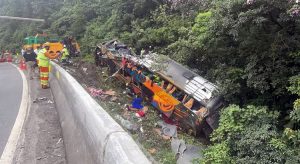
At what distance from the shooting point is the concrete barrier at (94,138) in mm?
3289

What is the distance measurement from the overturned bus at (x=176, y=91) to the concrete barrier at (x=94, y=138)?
3011mm

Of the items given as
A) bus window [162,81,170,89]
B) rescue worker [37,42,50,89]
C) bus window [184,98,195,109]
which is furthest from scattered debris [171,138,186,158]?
rescue worker [37,42,50,89]

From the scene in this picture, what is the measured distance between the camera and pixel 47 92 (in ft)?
38.7

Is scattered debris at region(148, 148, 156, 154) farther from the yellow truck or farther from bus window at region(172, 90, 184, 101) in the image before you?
the yellow truck

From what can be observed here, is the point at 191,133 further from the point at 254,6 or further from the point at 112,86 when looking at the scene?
the point at 112,86

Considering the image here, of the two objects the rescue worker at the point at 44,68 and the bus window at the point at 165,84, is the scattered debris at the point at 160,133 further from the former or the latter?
the rescue worker at the point at 44,68

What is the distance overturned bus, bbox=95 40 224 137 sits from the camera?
8039 millimetres

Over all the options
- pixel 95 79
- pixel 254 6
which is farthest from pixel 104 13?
pixel 254 6

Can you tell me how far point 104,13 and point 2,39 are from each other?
21913mm

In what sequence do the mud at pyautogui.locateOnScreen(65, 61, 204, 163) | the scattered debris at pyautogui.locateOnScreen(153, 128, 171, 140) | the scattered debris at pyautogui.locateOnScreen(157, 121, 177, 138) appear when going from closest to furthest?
the mud at pyautogui.locateOnScreen(65, 61, 204, 163), the scattered debris at pyautogui.locateOnScreen(153, 128, 171, 140), the scattered debris at pyautogui.locateOnScreen(157, 121, 177, 138)

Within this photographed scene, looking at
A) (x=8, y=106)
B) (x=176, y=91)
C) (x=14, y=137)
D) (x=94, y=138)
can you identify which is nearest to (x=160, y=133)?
(x=176, y=91)

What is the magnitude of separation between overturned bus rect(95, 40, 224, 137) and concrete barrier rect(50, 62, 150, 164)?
3011 mm

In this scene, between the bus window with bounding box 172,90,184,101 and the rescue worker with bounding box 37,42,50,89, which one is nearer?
the bus window with bounding box 172,90,184,101

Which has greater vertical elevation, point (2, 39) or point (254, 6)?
point (254, 6)
